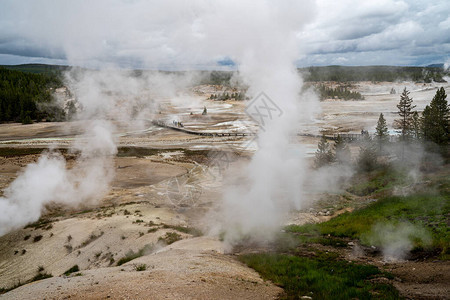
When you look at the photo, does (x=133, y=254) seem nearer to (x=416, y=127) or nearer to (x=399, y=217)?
(x=399, y=217)

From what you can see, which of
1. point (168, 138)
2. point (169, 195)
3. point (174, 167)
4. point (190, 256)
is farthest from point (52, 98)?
point (190, 256)

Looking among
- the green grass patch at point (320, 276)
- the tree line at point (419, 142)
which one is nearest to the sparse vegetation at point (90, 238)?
the green grass patch at point (320, 276)

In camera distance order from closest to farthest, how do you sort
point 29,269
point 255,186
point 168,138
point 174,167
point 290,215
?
point 29,269
point 290,215
point 255,186
point 174,167
point 168,138

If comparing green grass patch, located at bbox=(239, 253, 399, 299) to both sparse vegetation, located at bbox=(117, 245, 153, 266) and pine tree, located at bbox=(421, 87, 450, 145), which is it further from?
pine tree, located at bbox=(421, 87, 450, 145)

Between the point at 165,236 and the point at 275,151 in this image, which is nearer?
the point at 165,236

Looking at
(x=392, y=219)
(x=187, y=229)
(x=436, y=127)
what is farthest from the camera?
(x=436, y=127)

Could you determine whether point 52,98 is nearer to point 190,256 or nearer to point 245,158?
point 245,158

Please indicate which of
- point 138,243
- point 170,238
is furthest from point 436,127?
point 138,243

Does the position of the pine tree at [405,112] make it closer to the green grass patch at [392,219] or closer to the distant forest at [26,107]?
the green grass patch at [392,219]

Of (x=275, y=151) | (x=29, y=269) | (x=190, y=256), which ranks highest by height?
(x=275, y=151)
